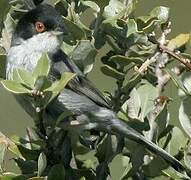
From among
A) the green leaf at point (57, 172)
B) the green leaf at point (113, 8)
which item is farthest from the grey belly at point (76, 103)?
the green leaf at point (57, 172)

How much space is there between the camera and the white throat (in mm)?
3361

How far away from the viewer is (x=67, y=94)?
134 inches

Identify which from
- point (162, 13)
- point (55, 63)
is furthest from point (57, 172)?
point (55, 63)

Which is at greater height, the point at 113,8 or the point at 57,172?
the point at 113,8

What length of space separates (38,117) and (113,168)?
73 cm

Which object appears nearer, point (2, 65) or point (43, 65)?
point (43, 65)

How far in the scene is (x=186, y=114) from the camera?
2.45 m

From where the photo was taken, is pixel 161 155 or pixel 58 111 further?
pixel 58 111

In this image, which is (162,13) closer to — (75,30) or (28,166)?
(75,30)

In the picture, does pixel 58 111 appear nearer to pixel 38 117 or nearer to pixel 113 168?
pixel 113 168

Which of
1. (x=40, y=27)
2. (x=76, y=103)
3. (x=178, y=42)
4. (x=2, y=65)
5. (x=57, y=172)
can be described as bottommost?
(x=76, y=103)

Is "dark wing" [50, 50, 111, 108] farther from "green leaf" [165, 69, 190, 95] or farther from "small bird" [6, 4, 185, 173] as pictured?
"green leaf" [165, 69, 190, 95]

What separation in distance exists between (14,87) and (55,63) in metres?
1.14

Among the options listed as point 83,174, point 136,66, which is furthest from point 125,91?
point 83,174
